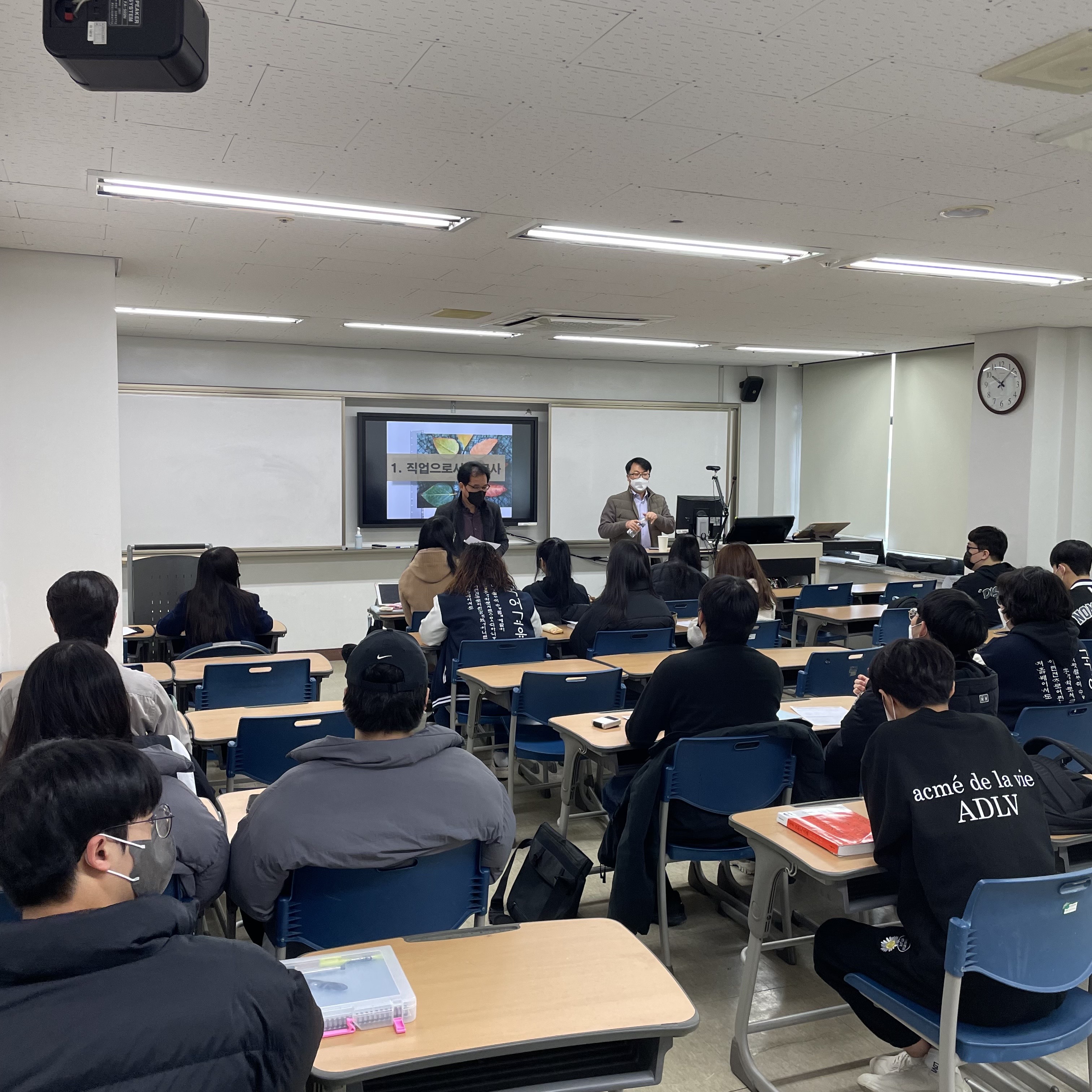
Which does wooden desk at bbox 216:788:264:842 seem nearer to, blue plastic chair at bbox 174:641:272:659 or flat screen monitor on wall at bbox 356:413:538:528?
blue plastic chair at bbox 174:641:272:659

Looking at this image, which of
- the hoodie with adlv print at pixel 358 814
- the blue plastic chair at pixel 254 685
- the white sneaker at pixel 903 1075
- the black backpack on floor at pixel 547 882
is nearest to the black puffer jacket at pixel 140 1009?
the hoodie with adlv print at pixel 358 814

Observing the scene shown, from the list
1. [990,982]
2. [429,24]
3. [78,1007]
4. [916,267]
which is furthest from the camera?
[916,267]

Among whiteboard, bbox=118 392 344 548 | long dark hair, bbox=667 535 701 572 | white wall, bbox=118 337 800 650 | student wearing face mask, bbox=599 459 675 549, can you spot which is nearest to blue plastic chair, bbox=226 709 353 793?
long dark hair, bbox=667 535 701 572

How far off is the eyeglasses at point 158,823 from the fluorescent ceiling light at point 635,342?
686cm

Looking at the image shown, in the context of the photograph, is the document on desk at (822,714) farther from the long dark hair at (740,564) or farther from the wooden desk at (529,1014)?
the wooden desk at (529,1014)

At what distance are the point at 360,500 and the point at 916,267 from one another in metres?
5.40

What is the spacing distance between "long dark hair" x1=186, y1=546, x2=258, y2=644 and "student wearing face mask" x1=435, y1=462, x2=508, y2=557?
1.86 metres

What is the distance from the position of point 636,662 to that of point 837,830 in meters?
2.29

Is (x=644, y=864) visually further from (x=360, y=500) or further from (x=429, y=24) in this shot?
(x=360, y=500)

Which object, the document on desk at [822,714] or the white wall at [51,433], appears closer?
the document on desk at [822,714]

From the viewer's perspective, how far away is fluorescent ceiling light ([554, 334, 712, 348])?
8055mm

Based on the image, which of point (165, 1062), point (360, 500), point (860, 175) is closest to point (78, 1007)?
point (165, 1062)

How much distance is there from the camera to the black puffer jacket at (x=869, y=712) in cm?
304

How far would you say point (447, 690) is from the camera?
204 inches
